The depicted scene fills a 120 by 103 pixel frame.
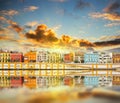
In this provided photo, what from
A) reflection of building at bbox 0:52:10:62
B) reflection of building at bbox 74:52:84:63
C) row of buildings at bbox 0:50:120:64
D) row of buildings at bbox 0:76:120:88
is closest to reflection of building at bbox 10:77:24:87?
row of buildings at bbox 0:76:120:88

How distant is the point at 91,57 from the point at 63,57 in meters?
1.02

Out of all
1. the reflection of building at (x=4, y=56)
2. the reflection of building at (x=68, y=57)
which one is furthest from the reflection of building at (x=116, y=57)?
the reflection of building at (x=4, y=56)

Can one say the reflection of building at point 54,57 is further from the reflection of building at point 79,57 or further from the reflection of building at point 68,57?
the reflection of building at point 79,57

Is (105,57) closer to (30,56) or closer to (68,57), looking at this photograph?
(68,57)

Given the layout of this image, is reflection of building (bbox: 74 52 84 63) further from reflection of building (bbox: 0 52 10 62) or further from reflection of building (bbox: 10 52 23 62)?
reflection of building (bbox: 0 52 10 62)

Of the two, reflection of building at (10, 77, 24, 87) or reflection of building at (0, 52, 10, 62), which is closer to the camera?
reflection of building at (10, 77, 24, 87)

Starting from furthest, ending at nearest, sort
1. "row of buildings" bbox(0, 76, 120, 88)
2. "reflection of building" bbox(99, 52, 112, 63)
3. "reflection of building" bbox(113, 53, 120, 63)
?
"reflection of building" bbox(99, 52, 112, 63) < "reflection of building" bbox(113, 53, 120, 63) < "row of buildings" bbox(0, 76, 120, 88)

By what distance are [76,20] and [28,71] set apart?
2.64m

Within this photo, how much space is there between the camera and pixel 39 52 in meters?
10.4

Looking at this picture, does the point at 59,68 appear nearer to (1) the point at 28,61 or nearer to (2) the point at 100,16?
(1) the point at 28,61

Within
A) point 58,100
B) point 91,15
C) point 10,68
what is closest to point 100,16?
point 91,15

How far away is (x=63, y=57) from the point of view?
10.4 m

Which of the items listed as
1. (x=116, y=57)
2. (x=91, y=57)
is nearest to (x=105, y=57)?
(x=116, y=57)

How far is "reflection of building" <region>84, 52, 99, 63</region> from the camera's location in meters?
10.2
